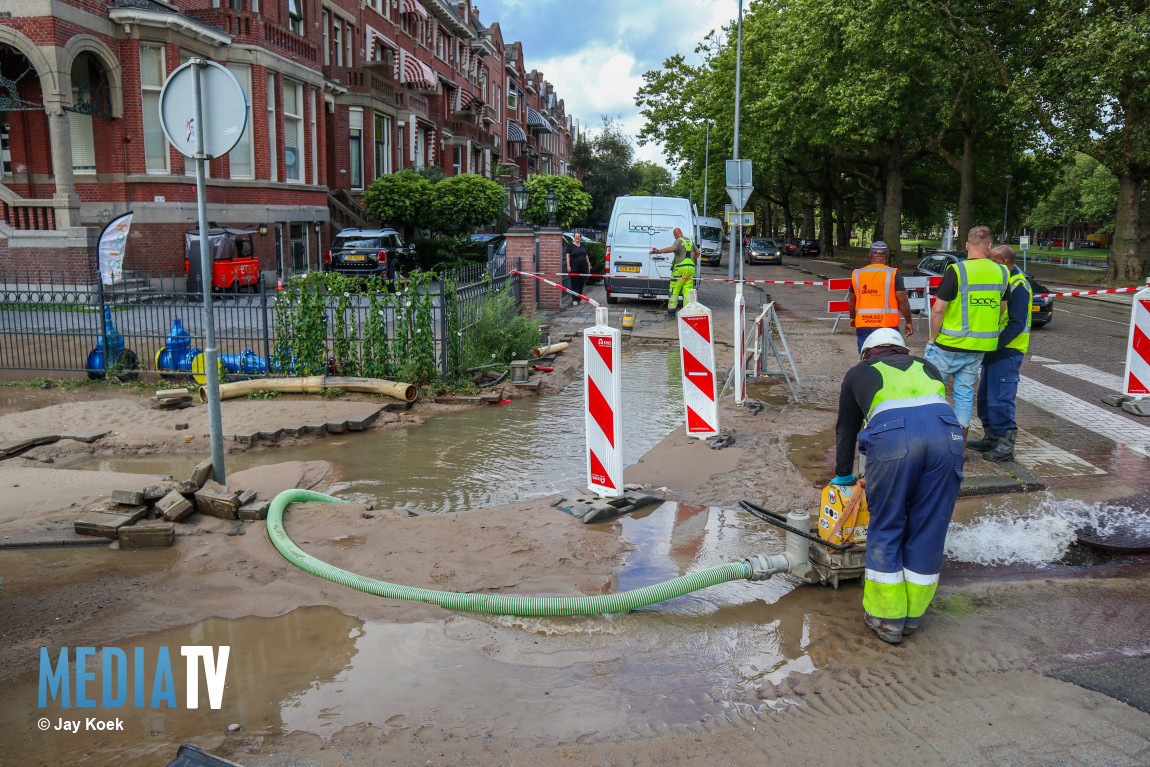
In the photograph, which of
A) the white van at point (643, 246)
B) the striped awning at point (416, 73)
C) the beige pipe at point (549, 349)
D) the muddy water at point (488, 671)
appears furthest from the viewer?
the striped awning at point (416, 73)


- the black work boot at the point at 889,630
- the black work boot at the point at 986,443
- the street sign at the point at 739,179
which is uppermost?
the street sign at the point at 739,179

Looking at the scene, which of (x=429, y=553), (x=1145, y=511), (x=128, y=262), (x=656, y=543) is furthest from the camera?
(x=128, y=262)

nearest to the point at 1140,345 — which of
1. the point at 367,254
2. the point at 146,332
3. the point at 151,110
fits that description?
the point at 146,332

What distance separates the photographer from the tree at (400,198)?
29797mm

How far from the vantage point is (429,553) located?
18.2 ft

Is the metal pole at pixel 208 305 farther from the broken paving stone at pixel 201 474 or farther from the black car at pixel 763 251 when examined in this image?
the black car at pixel 763 251

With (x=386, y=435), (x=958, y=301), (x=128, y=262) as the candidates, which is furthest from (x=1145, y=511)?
(x=128, y=262)

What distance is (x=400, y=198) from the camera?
29.8 meters

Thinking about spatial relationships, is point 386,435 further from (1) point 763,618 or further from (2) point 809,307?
(2) point 809,307

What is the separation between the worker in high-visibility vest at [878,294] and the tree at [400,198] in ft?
73.1

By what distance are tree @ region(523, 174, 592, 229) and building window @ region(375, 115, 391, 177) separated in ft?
21.7

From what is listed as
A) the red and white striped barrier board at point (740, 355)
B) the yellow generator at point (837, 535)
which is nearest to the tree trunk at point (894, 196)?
the red and white striped barrier board at point (740, 355)

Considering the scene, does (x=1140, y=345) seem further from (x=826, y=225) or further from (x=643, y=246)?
(x=826, y=225)

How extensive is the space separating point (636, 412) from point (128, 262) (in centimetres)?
1765
